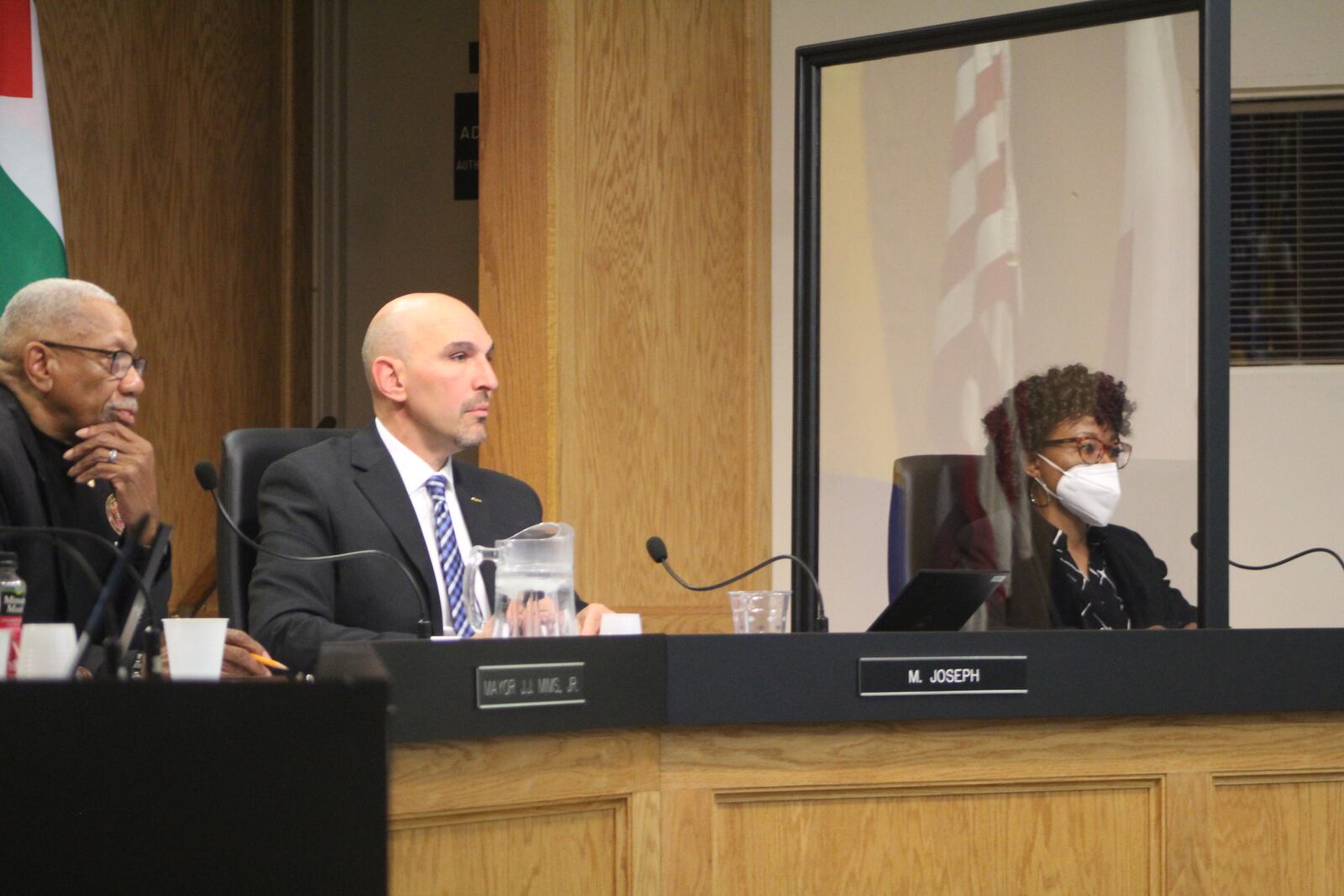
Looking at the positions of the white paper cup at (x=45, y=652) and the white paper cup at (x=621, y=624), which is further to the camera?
the white paper cup at (x=621, y=624)

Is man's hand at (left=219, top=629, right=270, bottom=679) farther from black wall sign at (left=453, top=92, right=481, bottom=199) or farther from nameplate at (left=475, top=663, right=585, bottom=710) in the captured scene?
black wall sign at (left=453, top=92, right=481, bottom=199)

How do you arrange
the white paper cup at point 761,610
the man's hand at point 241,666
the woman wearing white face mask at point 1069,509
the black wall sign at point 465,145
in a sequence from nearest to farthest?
the man's hand at point 241,666
the white paper cup at point 761,610
the woman wearing white face mask at point 1069,509
the black wall sign at point 465,145

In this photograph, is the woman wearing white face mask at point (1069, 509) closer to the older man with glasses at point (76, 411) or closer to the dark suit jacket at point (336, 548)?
the dark suit jacket at point (336, 548)

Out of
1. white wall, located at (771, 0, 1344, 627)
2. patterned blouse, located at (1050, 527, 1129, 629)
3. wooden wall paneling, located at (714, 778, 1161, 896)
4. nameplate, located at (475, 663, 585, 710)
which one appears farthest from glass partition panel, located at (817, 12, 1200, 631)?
white wall, located at (771, 0, 1344, 627)

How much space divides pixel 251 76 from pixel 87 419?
2302 mm

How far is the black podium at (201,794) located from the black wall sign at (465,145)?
4.42m

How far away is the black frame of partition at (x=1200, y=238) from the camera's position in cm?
226

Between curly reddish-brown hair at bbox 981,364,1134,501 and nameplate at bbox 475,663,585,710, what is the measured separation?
113 centimetres

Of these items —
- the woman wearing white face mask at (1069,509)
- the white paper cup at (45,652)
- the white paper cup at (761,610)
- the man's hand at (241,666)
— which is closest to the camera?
the white paper cup at (45,652)

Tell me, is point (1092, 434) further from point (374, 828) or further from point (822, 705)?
point (374, 828)

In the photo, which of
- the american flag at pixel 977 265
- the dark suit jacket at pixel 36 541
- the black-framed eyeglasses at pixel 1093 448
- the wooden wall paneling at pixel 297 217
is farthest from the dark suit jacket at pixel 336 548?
the wooden wall paneling at pixel 297 217

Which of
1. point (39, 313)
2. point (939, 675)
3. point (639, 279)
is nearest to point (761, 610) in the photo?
point (939, 675)

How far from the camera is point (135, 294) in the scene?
4.19m

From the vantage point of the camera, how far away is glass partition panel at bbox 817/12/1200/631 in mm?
2389
